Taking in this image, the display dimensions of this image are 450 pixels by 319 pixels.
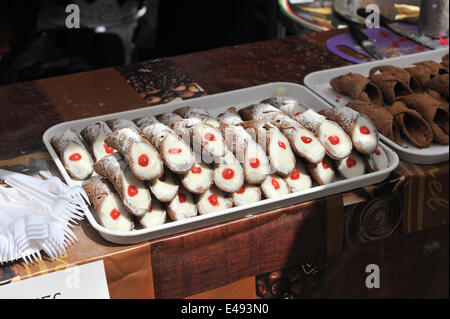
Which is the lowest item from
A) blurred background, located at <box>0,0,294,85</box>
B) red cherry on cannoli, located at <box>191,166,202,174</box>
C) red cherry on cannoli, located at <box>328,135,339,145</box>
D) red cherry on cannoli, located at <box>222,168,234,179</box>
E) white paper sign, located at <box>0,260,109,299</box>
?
blurred background, located at <box>0,0,294,85</box>

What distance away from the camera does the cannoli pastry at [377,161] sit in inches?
56.4

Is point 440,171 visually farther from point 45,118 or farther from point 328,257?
point 45,118

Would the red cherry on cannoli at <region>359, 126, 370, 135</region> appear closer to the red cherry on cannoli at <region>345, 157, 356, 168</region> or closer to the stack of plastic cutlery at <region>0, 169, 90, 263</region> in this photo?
the red cherry on cannoli at <region>345, 157, 356, 168</region>

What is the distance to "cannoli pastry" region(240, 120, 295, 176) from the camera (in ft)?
4.39

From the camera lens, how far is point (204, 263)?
133 cm

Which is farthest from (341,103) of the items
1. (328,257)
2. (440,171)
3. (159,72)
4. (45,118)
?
(45,118)

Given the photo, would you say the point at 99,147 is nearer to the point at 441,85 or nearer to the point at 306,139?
the point at 306,139

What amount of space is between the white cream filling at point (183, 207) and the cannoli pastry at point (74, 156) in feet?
0.91

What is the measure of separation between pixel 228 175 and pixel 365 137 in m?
0.40

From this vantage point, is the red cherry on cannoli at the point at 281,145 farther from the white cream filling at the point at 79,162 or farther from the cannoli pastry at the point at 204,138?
the white cream filling at the point at 79,162

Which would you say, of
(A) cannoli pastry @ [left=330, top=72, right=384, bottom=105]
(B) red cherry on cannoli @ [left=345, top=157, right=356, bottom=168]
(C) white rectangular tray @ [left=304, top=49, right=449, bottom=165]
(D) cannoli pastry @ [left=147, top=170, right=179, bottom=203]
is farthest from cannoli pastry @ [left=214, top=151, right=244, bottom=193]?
(A) cannoli pastry @ [left=330, top=72, right=384, bottom=105]

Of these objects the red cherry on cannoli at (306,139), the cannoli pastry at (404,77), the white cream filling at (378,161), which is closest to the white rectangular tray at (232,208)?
the white cream filling at (378,161)

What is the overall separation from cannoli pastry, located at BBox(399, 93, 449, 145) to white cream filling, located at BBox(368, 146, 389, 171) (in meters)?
0.23
